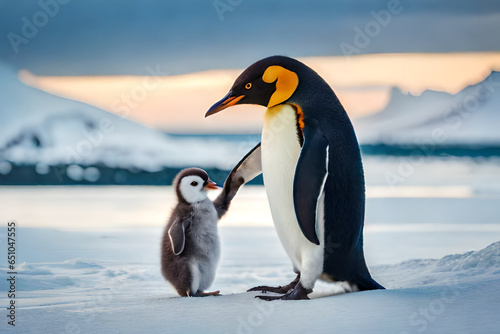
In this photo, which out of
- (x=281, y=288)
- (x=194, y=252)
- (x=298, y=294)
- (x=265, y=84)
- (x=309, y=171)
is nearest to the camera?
(x=309, y=171)

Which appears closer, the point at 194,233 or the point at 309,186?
the point at 309,186

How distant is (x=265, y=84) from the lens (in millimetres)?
2432

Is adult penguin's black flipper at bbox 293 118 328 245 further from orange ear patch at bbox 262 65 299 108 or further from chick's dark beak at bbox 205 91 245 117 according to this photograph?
chick's dark beak at bbox 205 91 245 117

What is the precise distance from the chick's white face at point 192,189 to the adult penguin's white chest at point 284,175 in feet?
1.32

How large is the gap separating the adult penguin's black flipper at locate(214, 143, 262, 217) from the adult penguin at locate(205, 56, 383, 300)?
27cm

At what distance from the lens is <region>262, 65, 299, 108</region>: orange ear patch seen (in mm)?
2385

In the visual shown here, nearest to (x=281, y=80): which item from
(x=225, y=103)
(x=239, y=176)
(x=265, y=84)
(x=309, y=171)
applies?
(x=265, y=84)

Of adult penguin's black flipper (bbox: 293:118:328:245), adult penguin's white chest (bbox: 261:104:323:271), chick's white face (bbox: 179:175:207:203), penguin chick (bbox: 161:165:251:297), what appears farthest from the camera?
chick's white face (bbox: 179:175:207:203)

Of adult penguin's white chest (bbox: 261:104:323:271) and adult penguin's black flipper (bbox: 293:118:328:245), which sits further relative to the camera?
adult penguin's white chest (bbox: 261:104:323:271)

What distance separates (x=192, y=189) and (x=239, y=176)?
20 centimetres

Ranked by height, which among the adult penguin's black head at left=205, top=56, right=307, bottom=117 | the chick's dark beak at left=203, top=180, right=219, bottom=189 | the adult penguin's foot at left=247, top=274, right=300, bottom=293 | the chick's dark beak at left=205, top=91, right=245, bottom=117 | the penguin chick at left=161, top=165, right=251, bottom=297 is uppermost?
the adult penguin's black head at left=205, top=56, right=307, bottom=117

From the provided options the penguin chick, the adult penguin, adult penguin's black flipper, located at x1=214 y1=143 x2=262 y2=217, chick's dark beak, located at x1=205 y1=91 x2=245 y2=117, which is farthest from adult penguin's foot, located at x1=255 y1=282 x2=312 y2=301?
chick's dark beak, located at x1=205 y1=91 x2=245 y2=117

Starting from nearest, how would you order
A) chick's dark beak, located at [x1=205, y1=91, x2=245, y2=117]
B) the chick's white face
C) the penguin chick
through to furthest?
chick's dark beak, located at [x1=205, y1=91, x2=245, y2=117]
the penguin chick
the chick's white face

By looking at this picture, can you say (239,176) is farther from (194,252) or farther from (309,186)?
(309,186)
